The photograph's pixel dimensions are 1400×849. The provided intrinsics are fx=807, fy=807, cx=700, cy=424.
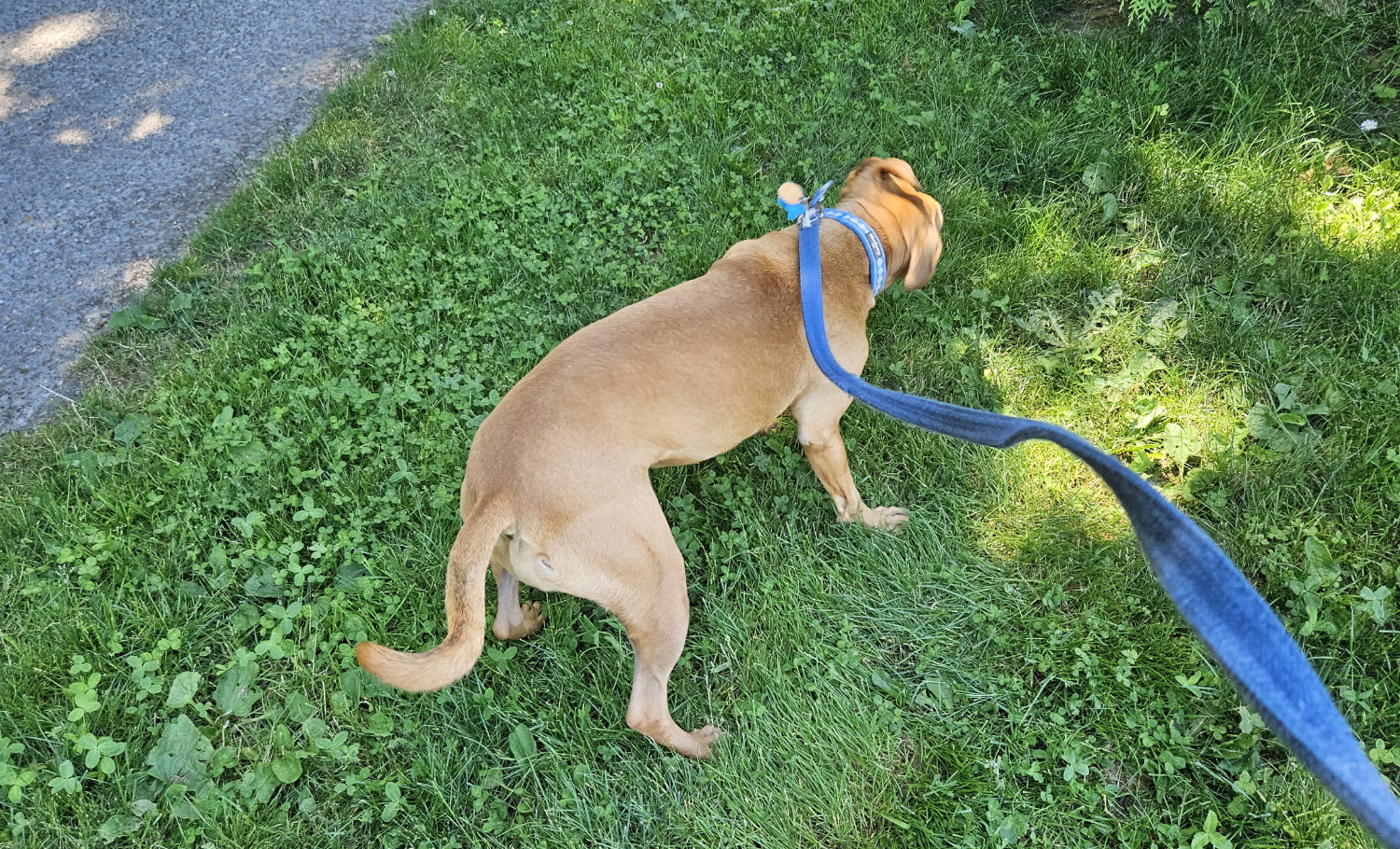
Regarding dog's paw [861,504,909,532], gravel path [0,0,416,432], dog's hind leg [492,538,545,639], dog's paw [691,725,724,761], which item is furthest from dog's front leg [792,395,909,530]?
gravel path [0,0,416,432]

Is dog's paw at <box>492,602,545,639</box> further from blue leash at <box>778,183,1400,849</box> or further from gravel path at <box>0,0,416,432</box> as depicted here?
gravel path at <box>0,0,416,432</box>

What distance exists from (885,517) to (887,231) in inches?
47.1

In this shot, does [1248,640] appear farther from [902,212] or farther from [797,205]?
[902,212]

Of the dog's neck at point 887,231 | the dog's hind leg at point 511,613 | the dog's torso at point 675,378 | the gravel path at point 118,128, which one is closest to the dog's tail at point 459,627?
the dog's torso at point 675,378

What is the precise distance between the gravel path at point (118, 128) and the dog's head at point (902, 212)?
3829 millimetres

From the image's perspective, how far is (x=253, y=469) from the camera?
3.63 meters

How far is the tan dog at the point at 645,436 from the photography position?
2.42 metres

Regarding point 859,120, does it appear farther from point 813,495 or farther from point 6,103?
point 6,103

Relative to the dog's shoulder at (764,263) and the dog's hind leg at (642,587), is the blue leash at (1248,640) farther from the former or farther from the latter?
the dog's shoulder at (764,263)

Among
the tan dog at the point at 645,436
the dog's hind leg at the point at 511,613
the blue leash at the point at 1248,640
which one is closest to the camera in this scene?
the blue leash at the point at 1248,640

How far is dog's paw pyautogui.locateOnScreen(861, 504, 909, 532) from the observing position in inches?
133

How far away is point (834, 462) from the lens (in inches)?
130

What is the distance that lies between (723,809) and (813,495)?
1.33 meters

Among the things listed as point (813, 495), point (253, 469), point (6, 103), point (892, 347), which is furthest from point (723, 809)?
point (6, 103)
